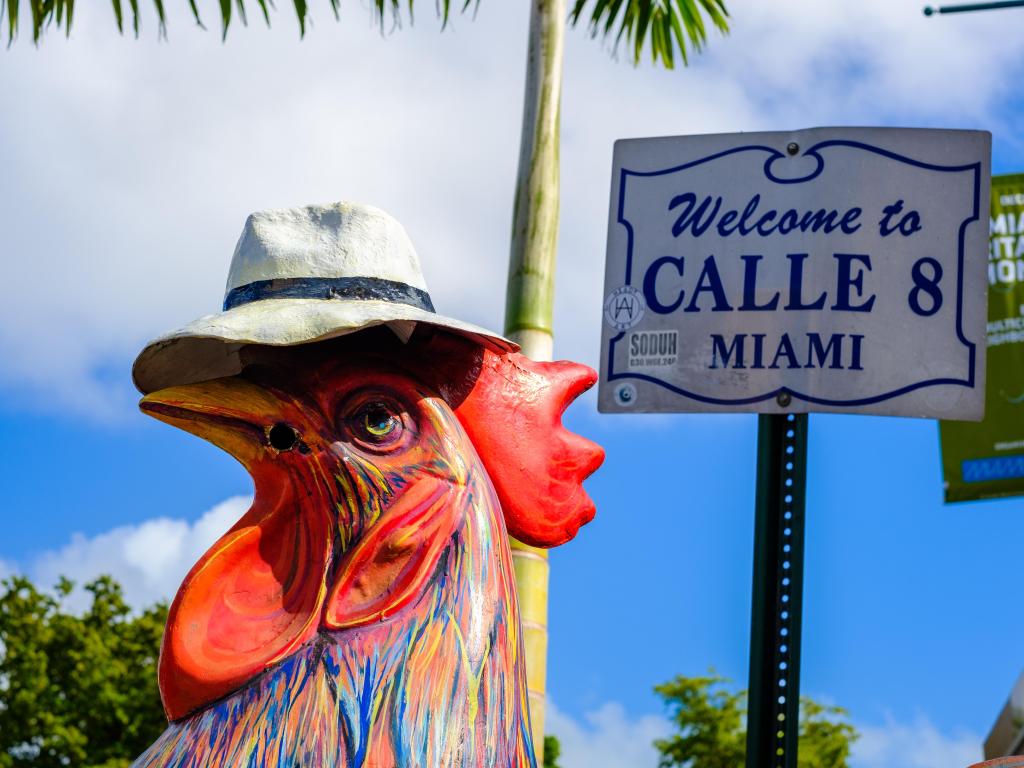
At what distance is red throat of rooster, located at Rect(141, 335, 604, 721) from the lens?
2.14 metres

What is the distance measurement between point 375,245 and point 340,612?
23.5 inches

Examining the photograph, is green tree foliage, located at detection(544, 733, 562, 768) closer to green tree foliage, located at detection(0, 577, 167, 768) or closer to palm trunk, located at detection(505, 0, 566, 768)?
green tree foliage, located at detection(0, 577, 167, 768)

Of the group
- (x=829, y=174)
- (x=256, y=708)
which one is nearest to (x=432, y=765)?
(x=256, y=708)

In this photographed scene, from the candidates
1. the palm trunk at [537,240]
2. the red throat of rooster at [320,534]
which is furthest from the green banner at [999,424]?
the red throat of rooster at [320,534]

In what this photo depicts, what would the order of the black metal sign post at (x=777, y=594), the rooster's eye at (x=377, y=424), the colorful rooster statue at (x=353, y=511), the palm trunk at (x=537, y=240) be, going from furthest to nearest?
the palm trunk at (x=537, y=240) < the black metal sign post at (x=777, y=594) < the rooster's eye at (x=377, y=424) < the colorful rooster statue at (x=353, y=511)

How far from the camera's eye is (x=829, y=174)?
341 centimetres

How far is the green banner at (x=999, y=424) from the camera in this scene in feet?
24.4

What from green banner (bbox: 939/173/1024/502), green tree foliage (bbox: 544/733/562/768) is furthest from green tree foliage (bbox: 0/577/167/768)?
green banner (bbox: 939/173/1024/502)

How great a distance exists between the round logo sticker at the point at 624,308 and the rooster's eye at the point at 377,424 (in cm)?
123

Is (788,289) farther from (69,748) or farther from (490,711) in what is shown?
(69,748)

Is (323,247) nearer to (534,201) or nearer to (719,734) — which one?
(534,201)

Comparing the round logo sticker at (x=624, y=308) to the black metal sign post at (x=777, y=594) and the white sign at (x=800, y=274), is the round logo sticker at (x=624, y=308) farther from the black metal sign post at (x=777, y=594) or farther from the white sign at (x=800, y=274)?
the black metal sign post at (x=777, y=594)

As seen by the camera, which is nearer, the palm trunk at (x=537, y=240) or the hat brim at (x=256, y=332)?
the hat brim at (x=256, y=332)

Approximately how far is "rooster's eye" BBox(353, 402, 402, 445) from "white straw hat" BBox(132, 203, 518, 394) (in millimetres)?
132
